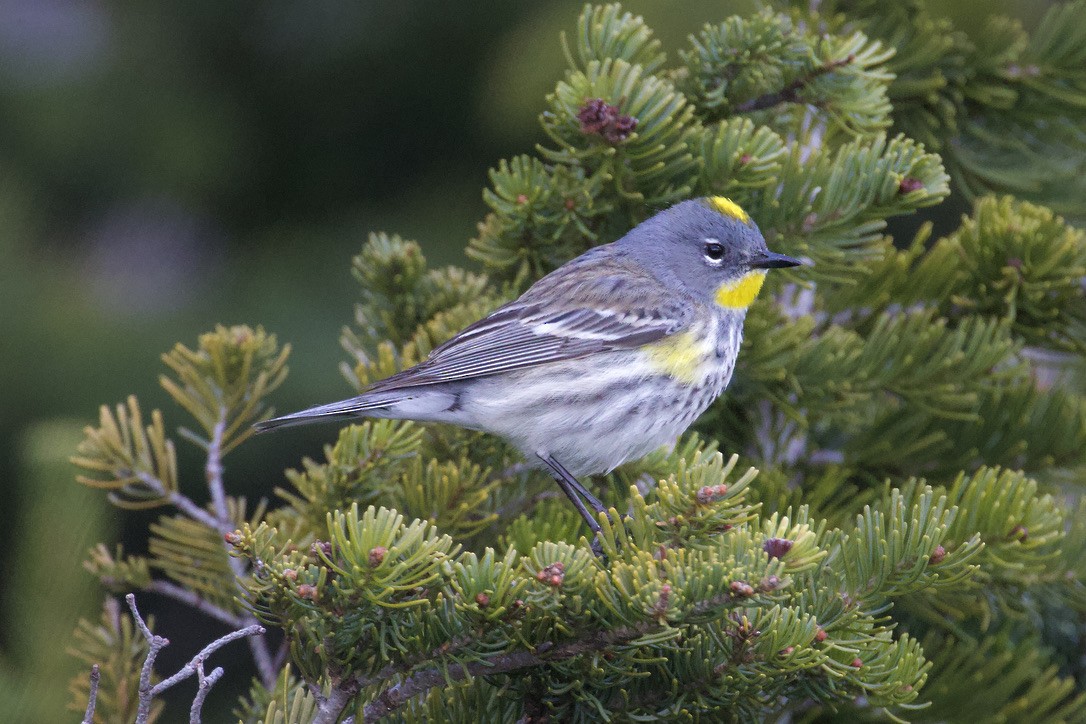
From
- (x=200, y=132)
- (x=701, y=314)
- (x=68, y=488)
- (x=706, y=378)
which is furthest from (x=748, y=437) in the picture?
(x=200, y=132)

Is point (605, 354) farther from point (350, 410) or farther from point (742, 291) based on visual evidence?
point (350, 410)

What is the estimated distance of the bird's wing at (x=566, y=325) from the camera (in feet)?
11.2

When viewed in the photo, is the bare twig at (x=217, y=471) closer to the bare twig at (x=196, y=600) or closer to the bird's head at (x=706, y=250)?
the bare twig at (x=196, y=600)

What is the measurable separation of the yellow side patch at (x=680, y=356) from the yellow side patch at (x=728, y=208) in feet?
1.31

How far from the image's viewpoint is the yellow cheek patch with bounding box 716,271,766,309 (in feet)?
12.1

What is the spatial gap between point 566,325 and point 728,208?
653mm

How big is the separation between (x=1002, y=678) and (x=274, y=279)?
3.43 meters

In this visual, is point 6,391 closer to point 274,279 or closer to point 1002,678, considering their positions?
point 274,279

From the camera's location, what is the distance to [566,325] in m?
3.74

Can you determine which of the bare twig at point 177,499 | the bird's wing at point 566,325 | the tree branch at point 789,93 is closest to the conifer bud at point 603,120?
the tree branch at point 789,93

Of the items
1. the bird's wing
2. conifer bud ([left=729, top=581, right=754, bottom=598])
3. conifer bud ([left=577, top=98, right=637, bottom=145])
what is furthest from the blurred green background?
conifer bud ([left=729, top=581, right=754, bottom=598])

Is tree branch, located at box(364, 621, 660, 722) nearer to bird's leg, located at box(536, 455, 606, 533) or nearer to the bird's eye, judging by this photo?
bird's leg, located at box(536, 455, 606, 533)

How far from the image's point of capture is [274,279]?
5.05 metres

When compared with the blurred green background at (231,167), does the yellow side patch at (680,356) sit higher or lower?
lower
